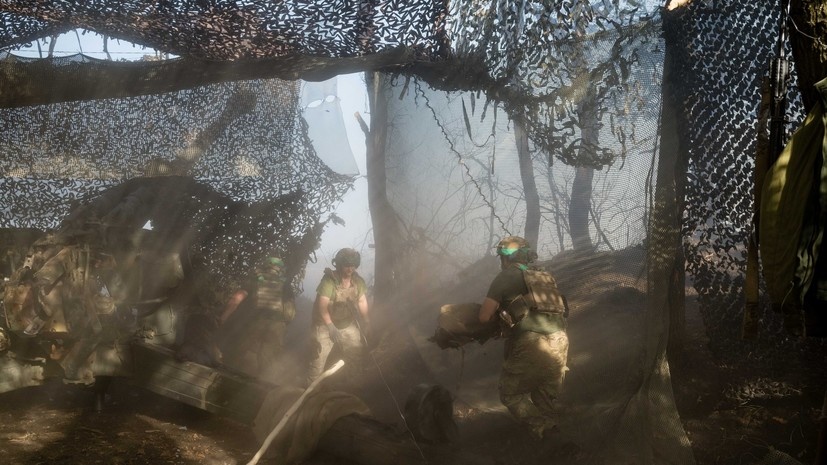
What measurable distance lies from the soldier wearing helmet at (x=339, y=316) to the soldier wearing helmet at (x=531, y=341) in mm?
2741

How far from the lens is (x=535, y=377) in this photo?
5199 mm

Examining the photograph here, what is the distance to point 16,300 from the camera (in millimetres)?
5281

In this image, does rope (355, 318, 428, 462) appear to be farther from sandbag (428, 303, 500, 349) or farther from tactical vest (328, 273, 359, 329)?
sandbag (428, 303, 500, 349)

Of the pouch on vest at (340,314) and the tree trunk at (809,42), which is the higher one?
the tree trunk at (809,42)

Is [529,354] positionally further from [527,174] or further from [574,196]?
[527,174]

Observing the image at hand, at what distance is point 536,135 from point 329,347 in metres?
3.89

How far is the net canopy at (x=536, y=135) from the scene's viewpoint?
4438 mm

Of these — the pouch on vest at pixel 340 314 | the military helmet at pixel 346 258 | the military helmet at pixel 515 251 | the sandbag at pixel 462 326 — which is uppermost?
the military helmet at pixel 515 251

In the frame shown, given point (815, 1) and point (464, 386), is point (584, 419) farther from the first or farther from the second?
point (815, 1)

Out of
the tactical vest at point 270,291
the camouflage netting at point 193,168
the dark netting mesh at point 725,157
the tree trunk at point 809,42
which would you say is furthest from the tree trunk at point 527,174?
the tactical vest at point 270,291

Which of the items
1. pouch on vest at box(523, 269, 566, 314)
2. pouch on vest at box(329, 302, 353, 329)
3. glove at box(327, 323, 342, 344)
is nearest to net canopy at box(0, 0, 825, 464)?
pouch on vest at box(523, 269, 566, 314)

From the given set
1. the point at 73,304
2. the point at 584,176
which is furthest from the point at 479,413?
the point at 73,304

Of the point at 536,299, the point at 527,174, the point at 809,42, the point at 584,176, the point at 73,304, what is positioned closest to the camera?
the point at 809,42

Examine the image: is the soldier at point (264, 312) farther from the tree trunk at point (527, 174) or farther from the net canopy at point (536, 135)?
the tree trunk at point (527, 174)
